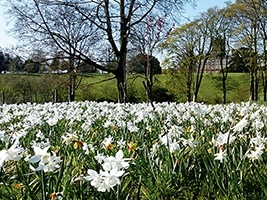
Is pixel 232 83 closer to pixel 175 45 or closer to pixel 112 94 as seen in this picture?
pixel 175 45

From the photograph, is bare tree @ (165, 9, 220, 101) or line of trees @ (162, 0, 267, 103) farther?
bare tree @ (165, 9, 220, 101)

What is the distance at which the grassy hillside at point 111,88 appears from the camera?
27.9 meters

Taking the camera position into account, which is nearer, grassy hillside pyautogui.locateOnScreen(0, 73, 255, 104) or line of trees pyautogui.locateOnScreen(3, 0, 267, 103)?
line of trees pyautogui.locateOnScreen(3, 0, 267, 103)

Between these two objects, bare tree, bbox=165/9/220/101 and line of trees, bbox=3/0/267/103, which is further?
bare tree, bbox=165/9/220/101

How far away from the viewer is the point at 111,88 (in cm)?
3506

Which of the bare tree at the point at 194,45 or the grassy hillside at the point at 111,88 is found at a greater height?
the bare tree at the point at 194,45

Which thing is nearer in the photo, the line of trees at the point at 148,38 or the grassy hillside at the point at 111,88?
the line of trees at the point at 148,38

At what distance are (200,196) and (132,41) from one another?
45.2 feet

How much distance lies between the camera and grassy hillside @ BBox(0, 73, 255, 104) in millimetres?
27938

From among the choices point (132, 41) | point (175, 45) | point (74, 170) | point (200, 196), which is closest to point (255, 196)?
point (200, 196)

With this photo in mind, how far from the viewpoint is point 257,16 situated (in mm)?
22781

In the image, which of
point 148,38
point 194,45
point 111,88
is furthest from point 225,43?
point 148,38

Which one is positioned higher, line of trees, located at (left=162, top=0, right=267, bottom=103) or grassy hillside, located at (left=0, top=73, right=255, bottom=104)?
line of trees, located at (left=162, top=0, right=267, bottom=103)

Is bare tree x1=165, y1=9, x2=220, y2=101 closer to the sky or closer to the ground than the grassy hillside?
closer to the sky
